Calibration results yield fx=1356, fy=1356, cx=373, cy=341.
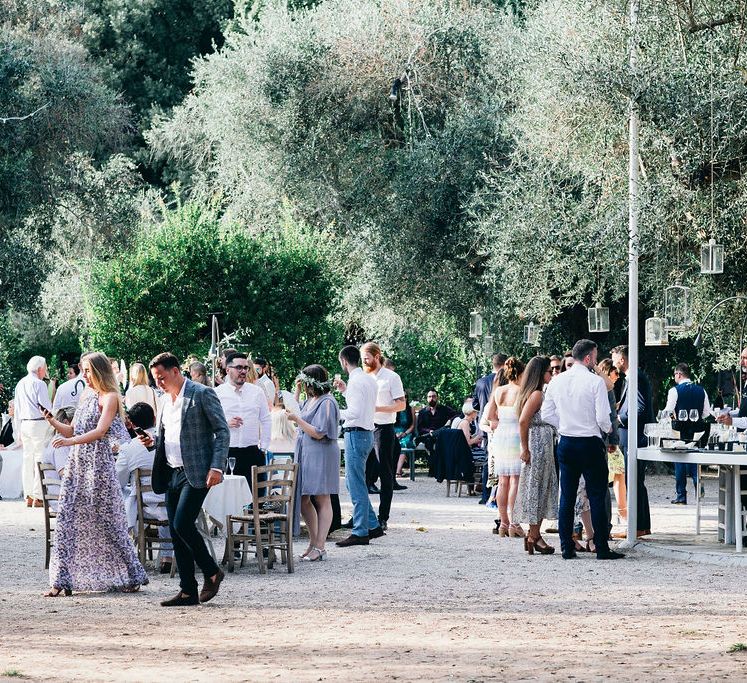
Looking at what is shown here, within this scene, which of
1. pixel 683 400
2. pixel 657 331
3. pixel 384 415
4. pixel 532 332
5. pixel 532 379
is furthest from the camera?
A: pixel 532 332

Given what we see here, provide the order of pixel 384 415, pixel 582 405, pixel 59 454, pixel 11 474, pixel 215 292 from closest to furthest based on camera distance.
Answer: pixel 582 405, pixel 59 454, pixel 384 415, pixel 11 474, pixel 215 292

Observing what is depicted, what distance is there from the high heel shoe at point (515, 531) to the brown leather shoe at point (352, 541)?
1749 mm

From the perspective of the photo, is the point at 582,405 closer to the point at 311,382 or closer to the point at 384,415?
the point at 311,382

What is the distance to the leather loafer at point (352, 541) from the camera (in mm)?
13961

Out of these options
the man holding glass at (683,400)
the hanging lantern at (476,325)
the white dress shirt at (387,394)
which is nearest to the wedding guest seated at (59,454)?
the white dress shirt at (387,394)

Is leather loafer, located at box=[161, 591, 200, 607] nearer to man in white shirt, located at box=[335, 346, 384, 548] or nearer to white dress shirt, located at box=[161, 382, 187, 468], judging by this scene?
white dress shirt, located at box=[161, 382, 187, 468]

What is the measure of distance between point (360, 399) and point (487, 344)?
490 inches

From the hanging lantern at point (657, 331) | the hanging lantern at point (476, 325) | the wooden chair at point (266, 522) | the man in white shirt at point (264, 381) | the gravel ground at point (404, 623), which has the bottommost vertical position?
the gravel ground at point (404, 623)

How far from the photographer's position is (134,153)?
38.5 metres

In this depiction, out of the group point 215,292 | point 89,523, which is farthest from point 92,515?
point 215,292

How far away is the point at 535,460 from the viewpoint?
1352 centimetres

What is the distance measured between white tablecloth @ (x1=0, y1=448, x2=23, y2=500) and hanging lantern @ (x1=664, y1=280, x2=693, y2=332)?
9753 mm

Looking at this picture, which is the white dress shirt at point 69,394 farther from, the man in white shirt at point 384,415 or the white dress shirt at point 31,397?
the man in white shirt at point 384,415

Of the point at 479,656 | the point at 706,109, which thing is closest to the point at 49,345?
the point at 706,109
